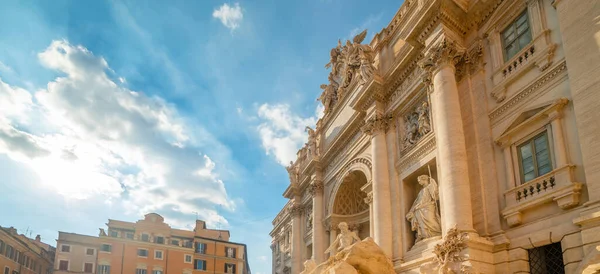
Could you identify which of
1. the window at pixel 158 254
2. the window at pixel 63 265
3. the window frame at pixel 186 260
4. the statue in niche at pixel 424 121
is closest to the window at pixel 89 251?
the window at pixel 63 265

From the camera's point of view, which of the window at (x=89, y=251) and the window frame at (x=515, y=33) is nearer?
the window frame at (x=515, y=33)

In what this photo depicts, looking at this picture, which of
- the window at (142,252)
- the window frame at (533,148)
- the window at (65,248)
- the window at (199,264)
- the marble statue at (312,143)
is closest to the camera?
the window frame at (533,148)

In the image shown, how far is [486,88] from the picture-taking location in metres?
14.2

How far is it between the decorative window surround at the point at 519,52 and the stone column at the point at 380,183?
5750mm

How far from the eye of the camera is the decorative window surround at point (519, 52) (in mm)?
12203

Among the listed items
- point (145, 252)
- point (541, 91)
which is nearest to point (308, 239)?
point (541, 91)

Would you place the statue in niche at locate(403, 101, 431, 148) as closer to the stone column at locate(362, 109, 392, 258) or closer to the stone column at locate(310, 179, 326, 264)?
the stone column at locate(362, 109, 392, 258)

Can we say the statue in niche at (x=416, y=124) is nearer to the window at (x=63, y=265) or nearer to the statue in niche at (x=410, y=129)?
the statue in niche at (x=410, y=129)

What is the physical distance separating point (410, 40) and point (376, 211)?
Result: 618 cm

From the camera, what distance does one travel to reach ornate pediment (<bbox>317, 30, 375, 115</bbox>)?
2102cm

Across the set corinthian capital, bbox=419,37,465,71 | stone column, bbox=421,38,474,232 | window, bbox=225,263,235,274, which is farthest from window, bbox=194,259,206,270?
corinthian capital, bbox=419,37,465,71

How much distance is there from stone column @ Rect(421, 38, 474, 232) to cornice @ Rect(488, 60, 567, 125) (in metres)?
1.04

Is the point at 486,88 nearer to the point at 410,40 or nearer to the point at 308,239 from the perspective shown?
the point at 410,40

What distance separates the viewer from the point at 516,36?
13539 millimetres
